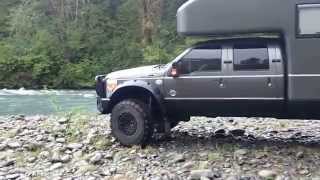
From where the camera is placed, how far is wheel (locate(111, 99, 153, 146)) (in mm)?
9562

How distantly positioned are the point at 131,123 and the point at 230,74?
1.89 m

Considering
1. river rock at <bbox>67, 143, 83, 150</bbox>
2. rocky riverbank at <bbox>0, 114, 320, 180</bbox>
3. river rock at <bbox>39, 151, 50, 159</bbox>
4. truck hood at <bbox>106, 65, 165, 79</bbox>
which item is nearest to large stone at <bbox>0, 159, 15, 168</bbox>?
rocky riverbank at <bbox>0, 114, 320, 180</bbox>

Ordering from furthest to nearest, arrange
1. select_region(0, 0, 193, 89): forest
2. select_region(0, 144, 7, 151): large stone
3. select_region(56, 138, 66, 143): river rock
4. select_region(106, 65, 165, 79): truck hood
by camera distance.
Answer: select_region(0, 0, 193, 89): forest, select_region(56, 138, 66, 143): river rock, select_region(0, 144, 7, 151): large stone, select_region(106, 65, 165, 79): truck hood

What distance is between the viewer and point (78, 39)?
44.3 m

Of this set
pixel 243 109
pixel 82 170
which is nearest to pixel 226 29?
pixel 243 109

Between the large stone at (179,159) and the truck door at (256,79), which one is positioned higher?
the truck door at (256,79)

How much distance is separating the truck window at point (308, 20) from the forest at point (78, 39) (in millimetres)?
28775

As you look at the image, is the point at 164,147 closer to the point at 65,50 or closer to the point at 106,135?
the point at 106,135

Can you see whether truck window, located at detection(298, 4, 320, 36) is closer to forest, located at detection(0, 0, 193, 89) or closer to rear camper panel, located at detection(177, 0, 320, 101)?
rear camper panel, located at detection(177, 0, 320, 101)

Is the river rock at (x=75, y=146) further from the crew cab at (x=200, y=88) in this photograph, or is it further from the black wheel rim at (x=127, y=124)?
the black wheel rim at (x=127, y=124)

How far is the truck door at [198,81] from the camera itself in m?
9.20

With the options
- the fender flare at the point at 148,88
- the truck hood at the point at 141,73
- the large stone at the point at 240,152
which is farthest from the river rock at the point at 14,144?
the large stone at the point at 240,152

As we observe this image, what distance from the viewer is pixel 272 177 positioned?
7.89m

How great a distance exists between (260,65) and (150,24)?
38104 millimetres
